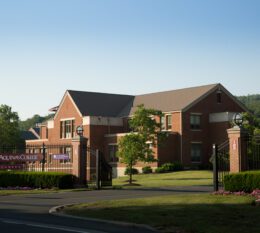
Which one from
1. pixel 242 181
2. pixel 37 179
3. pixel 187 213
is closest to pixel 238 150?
pixel 242 181

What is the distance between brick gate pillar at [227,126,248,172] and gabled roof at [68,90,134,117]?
44493 millimetres

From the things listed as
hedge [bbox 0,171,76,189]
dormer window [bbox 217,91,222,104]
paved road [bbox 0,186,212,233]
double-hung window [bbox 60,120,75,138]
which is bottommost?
paved road [bbox 0,186,212,233]

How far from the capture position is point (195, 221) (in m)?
14.1

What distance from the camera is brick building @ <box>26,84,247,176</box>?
197ft

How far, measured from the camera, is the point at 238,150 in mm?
23328

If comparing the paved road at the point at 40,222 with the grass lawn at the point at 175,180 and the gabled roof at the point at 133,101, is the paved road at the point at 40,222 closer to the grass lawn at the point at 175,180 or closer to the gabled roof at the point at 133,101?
the grass lawn at the point at 175,180

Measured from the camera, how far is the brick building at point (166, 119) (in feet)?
197

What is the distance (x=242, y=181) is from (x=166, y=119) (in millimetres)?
41138

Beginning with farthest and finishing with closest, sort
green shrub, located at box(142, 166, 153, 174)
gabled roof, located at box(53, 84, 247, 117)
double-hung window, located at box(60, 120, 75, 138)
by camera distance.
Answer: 1. double-hung window, located at box(60, 120, 75, 138)
2. gabled roof, located at box(53, 84, 247, 117)
3. green shrub, located at box(142, 166, 153, 174)

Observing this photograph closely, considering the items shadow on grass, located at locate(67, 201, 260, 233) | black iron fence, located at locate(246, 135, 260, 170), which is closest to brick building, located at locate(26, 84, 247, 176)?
black iron fence, located at locate(246, 135, 260, 170)

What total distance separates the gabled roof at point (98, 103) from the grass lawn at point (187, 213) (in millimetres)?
48813

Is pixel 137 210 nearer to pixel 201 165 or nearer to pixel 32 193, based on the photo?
pixel 32 193

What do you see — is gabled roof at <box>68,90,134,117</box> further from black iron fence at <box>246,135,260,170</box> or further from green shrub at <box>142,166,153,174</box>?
black iron fence at <box>246,135,260,170</box>

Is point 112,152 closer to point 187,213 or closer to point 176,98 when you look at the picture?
point 176,98
